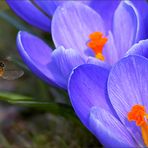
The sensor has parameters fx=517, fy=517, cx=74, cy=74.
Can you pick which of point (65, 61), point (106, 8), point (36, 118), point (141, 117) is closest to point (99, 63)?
point (65, 61)

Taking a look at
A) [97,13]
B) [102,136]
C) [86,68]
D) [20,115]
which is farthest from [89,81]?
[20,115]

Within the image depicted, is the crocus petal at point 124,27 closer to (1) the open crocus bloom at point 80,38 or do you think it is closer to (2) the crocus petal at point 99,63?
(1) the open crocus bloom at point 80,38

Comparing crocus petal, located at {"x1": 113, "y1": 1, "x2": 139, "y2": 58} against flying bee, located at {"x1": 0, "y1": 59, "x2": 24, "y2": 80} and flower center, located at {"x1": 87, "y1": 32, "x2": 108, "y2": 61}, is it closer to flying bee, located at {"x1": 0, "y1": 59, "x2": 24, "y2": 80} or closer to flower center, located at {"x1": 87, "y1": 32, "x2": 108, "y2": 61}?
flower center, located at {"x1": 87, "y1": 32, "x2": 108, "y2": 61}

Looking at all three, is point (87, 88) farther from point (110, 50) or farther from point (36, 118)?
point (36, 118)

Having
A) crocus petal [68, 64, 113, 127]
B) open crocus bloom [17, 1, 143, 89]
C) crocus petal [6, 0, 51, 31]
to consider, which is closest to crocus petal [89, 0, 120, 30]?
open crocus bloom [17, 1, 143, 89]

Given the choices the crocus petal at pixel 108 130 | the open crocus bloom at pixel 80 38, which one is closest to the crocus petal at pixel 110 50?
the open crocus bloom at pixel 80 38

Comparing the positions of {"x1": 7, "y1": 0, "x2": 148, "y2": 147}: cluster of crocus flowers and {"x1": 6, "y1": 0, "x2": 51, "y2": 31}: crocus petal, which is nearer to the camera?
{"x1": 7, "y1": 0, "x2": 148, "y2": 147}: cluster of crocus flowers
